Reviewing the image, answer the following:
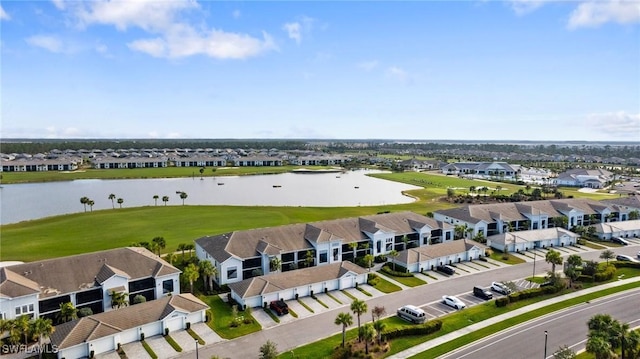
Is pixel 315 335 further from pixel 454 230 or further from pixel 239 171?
pixel 239 171

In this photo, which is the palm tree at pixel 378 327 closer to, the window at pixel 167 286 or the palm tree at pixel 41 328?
the window at pixel 167 286

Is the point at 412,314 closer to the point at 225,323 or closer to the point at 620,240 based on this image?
the point at 225,323

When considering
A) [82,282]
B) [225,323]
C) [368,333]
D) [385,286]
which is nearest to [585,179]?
[385,286]

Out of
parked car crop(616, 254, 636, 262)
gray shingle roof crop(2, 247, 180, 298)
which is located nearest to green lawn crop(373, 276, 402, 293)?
gray shingle roof crop(2, 247, 180, 298)

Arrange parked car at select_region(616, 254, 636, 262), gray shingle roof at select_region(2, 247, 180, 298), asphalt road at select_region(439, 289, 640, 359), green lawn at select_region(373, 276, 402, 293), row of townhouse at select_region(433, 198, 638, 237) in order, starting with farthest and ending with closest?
row of townhouse at select_region(433, 198, 638, 237) → parked car at select_region(616, 254, 636, 262) → green lawn at select_region(373, 276, 402, 293) → gray shingle roof at select_region(2, 247, 180, 298) → asphalt road at select_region(439, 289, 640, 359)

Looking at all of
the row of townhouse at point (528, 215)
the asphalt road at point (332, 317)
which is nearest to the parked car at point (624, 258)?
the asphalt road at point (332, 317)

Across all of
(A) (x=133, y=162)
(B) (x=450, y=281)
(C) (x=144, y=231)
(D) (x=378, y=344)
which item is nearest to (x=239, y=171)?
(A) (x=133, y=162)

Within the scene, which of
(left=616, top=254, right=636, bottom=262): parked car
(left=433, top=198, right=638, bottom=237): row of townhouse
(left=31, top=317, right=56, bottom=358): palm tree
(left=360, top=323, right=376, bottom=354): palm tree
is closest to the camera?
(left=360, top=323, right=376, bottom=354): palm tree

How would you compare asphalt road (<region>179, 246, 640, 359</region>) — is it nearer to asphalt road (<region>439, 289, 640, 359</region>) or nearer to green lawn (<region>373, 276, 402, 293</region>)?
green lawn (<region>373, 276, 402, 293</region>)
